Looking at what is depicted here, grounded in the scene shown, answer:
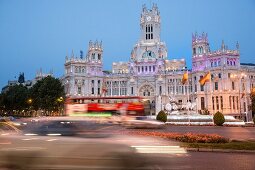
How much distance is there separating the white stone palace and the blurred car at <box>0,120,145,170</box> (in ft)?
319

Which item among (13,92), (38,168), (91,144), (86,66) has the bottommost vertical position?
(38,168)

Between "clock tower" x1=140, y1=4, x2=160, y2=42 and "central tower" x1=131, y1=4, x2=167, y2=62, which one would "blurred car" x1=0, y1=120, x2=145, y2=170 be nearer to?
"central tower" x1=131, y1=4, x2=167, y2=62

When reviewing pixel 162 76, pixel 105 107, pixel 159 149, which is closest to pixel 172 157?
pixel 159 149

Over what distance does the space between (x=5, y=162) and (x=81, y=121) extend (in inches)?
145

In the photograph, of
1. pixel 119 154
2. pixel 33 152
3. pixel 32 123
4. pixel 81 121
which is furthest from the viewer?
pixel 32 123

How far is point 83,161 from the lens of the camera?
10.7m

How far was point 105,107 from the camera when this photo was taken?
32906 millimetres

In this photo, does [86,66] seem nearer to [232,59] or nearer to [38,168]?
[232,59]

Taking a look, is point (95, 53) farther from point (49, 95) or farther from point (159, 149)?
point (159, 149)

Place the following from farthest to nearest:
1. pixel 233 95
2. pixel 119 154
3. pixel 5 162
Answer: pixel 233 95 → pixel 5 162 → pixel 119 154

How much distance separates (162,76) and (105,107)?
298 feet

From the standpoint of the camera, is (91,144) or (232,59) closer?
(91,144)

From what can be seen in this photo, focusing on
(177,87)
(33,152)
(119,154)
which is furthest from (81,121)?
(177,87)

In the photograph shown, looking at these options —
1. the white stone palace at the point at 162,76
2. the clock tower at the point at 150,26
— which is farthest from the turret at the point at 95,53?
the clock tower at the point at 150,26
